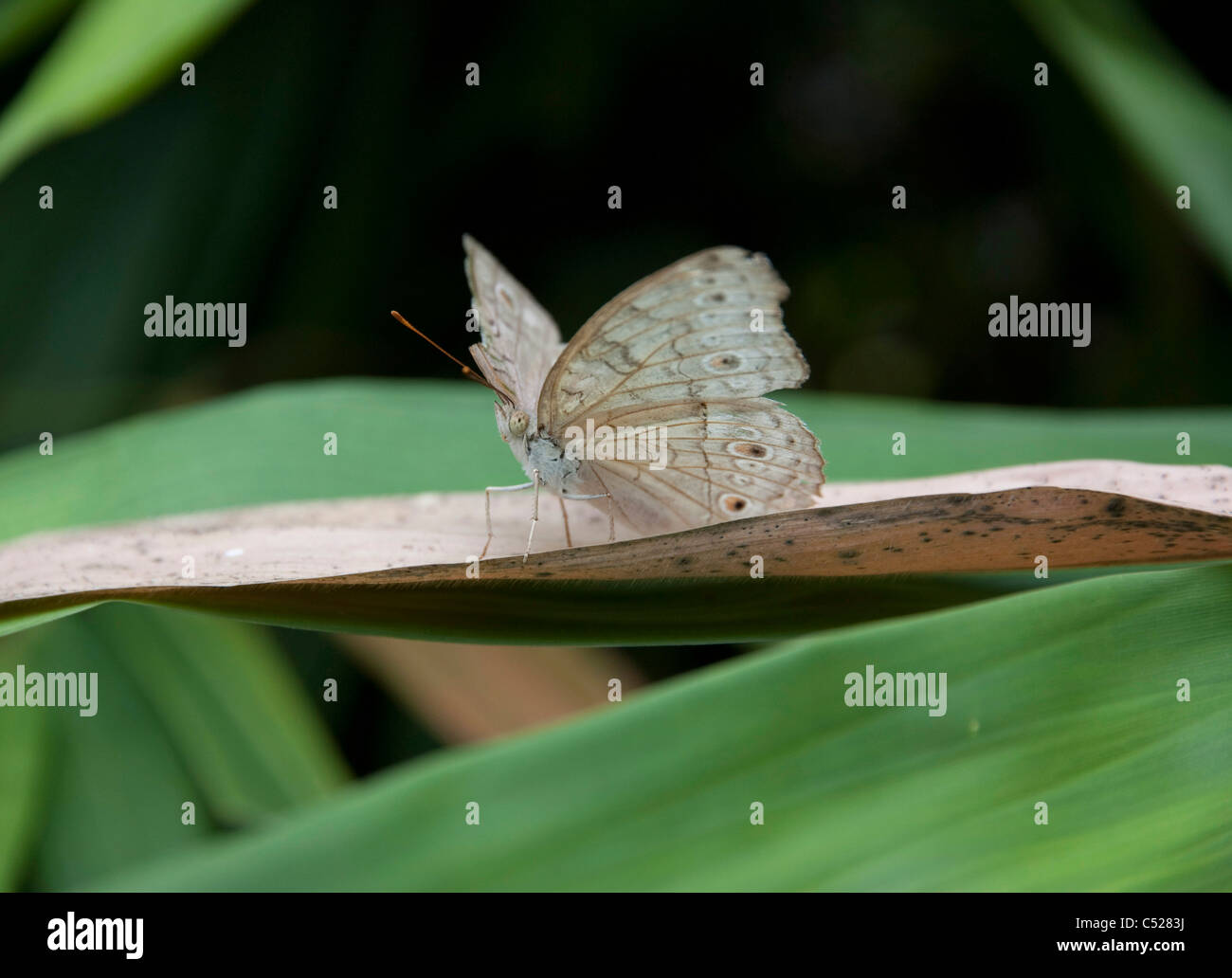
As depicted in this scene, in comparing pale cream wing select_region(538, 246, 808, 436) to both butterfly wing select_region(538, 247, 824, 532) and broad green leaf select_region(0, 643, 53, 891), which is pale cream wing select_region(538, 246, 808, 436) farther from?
broad green leaf select_region(0, 643, 53, 891)

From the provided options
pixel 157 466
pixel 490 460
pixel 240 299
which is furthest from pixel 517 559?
pixel 240 299

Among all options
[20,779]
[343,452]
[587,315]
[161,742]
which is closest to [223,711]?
[161,742]

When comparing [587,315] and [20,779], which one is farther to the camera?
[587,315]

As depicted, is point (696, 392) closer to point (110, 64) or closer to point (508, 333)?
point (508, 333)

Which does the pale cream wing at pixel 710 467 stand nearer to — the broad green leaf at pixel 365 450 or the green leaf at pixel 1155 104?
the broad green leaf at pixel 365 450

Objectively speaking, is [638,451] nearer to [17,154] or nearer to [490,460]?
[490,460]

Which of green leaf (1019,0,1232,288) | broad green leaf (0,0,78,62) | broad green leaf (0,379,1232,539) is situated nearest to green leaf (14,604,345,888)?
broad green leaf (0,379,1232,539)
